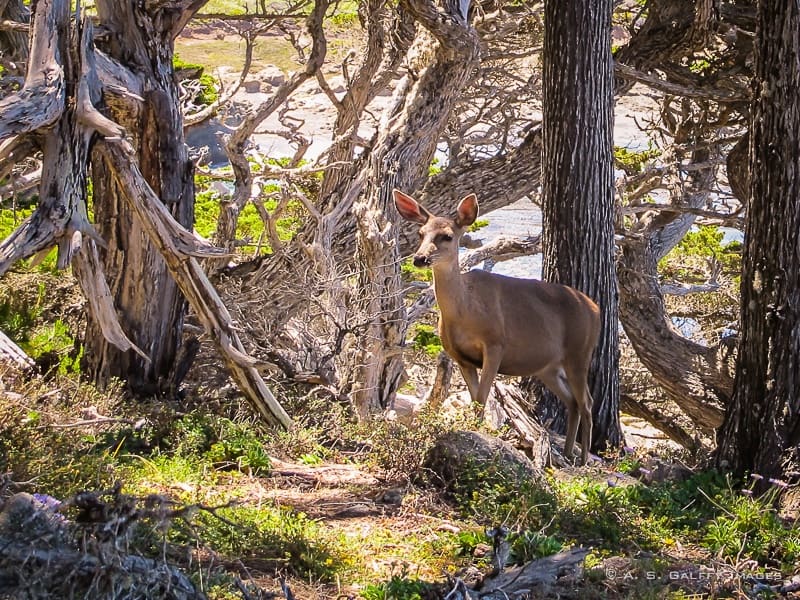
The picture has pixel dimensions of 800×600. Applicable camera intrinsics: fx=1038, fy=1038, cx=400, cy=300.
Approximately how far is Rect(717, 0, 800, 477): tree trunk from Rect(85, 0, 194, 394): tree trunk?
4.51m

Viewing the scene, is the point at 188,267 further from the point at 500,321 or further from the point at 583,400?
the point at 583,400

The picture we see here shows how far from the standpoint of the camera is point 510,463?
6637 millimetres

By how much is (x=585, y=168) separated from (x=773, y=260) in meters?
2.74

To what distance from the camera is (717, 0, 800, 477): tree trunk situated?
6891mm

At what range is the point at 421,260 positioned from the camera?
292 inches

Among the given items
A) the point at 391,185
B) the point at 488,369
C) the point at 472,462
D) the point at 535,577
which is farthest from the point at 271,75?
the point at 535,577

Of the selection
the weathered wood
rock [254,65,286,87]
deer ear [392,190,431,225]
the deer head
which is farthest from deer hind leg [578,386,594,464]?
rock [254,65,286,87]

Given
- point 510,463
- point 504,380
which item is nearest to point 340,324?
point 504,380

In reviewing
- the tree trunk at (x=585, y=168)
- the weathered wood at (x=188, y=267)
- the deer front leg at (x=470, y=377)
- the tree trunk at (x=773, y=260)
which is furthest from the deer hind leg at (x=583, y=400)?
the weathered wood at (x=188, y=267)

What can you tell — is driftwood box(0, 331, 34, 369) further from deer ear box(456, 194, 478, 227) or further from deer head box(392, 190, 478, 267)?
deer ear box(456, 194, 478, 227)

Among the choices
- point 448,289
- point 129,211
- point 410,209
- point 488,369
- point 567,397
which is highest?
point 410,209

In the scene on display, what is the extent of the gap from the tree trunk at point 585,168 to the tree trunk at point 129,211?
10.9 feet

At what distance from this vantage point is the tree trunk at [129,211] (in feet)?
27.2

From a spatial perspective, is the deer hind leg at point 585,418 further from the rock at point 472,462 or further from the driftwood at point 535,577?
the driftwood at point 535,577
